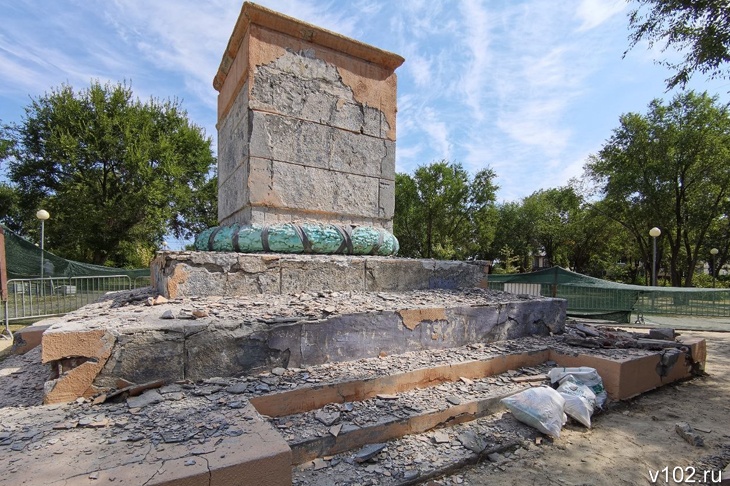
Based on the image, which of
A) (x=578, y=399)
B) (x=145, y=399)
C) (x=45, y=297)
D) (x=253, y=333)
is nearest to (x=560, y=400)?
(x=578, y=399)

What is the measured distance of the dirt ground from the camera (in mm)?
2188

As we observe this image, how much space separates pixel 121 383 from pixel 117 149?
1910 centimetres

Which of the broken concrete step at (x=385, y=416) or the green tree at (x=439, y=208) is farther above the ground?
the green tree at (x=439, y=208)

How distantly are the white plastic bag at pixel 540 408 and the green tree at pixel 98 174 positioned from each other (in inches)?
745

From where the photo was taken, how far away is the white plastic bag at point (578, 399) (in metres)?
2.80

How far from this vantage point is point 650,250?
926 inches

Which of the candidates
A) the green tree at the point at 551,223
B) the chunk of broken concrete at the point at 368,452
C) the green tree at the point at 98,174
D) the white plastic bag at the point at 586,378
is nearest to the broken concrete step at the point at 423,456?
the chunk of broken concrete at the point at 368,452

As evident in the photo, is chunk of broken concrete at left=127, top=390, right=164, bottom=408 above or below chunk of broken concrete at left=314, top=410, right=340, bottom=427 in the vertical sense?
above

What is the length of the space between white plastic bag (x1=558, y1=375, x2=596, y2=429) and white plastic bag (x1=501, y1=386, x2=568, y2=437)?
97 millimetres

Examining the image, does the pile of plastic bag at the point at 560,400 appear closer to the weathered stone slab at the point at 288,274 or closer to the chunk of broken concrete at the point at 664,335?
the weathered stone slab at the point at 288,274

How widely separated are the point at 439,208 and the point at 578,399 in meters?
22.9

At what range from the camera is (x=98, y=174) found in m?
17.3

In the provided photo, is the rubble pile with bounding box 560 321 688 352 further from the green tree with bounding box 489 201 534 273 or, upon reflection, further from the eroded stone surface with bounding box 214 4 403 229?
the green tree with bounding box 489 201 534 273

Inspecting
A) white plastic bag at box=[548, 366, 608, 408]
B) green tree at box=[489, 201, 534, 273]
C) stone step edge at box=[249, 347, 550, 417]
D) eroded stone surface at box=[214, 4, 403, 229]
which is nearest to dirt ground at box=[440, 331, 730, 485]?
white plastic bag at box=[548, 366, 608, 408]
